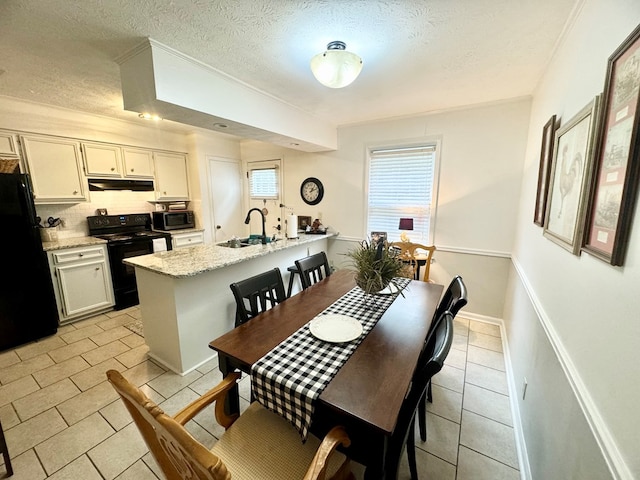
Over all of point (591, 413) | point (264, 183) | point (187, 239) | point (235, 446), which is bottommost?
point (235, 446)

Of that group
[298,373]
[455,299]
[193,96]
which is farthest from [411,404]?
[193,96]

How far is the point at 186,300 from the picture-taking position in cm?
214

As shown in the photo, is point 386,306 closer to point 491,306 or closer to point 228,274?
point 228,274

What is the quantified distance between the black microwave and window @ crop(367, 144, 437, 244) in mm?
3053

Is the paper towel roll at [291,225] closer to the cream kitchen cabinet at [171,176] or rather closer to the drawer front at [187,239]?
the drawer front at [187,239]

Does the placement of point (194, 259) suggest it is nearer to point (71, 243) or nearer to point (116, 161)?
point (71, 243)

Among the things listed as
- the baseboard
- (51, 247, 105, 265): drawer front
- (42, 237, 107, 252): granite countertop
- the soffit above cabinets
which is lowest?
the baseboard

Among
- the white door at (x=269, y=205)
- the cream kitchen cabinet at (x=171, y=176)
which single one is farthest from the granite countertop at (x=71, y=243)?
the white door at (x=269, y=205)

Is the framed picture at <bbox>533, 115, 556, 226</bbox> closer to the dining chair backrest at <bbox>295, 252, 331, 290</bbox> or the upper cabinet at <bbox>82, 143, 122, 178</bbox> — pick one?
the dining chair backrest at <bbox>295, 252, 331, 290</bbox>

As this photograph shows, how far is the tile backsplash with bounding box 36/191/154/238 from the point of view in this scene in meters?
3.33

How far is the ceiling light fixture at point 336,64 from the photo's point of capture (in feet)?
5.34

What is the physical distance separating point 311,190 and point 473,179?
2283 millimetres

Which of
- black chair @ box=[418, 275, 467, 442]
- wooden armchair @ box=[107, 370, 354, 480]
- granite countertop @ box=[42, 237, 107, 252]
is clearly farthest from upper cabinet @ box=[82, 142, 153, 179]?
black chair @ box=[418, 275, 467, 442]

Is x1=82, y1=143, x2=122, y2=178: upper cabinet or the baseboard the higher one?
x1=82, y1=143, x2=122, y2=178: upper cabinet
